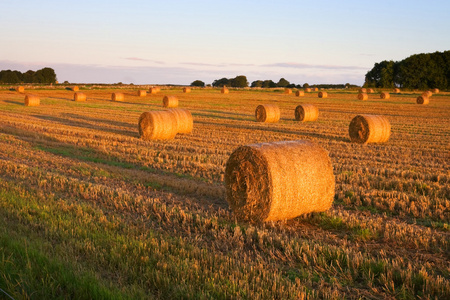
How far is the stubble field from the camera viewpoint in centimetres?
501

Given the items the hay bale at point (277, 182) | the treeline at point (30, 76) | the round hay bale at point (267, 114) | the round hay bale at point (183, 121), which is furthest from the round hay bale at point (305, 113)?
the treeline at point (30, 76)

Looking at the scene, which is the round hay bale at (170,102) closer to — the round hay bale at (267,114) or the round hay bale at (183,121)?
the round hay bale at (267,114)

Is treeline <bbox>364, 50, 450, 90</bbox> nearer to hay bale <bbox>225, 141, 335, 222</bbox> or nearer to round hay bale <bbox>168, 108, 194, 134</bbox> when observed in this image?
round hay bale <bbox>168, 108, 194, 134</bbox>

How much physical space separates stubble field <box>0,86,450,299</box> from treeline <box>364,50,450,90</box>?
64.4 m

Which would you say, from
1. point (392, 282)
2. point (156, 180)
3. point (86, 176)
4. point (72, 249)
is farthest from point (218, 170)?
point (392, 282)

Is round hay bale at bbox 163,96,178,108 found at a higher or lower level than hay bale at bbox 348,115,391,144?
higher

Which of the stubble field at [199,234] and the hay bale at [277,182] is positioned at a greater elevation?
the hay bale at [277,182]

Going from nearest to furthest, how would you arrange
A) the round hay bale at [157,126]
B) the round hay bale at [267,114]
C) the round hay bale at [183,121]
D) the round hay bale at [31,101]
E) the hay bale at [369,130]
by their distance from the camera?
the hay bale at [369,130] < the round hay bale at [157,126] < the round hay bale at [183,121] < the round hay bale at [267,114] < the round hay bale at [31,101]

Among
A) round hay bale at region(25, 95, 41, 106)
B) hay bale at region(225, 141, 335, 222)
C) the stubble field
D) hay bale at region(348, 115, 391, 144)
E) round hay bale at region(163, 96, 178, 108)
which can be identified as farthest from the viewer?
round hay bale at region(163, 96, 178, 108)

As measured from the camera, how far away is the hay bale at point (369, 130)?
→ 17875 millimetres

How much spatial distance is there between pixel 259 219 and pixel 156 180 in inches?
143

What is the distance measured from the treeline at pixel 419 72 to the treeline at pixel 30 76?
74.6 metres

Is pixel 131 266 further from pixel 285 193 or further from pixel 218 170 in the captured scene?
pixel 218 170

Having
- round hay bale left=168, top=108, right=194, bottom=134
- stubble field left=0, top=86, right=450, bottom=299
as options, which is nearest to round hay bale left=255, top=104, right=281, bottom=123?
round hay bale left=168, top=108, right=194, bottom=134
